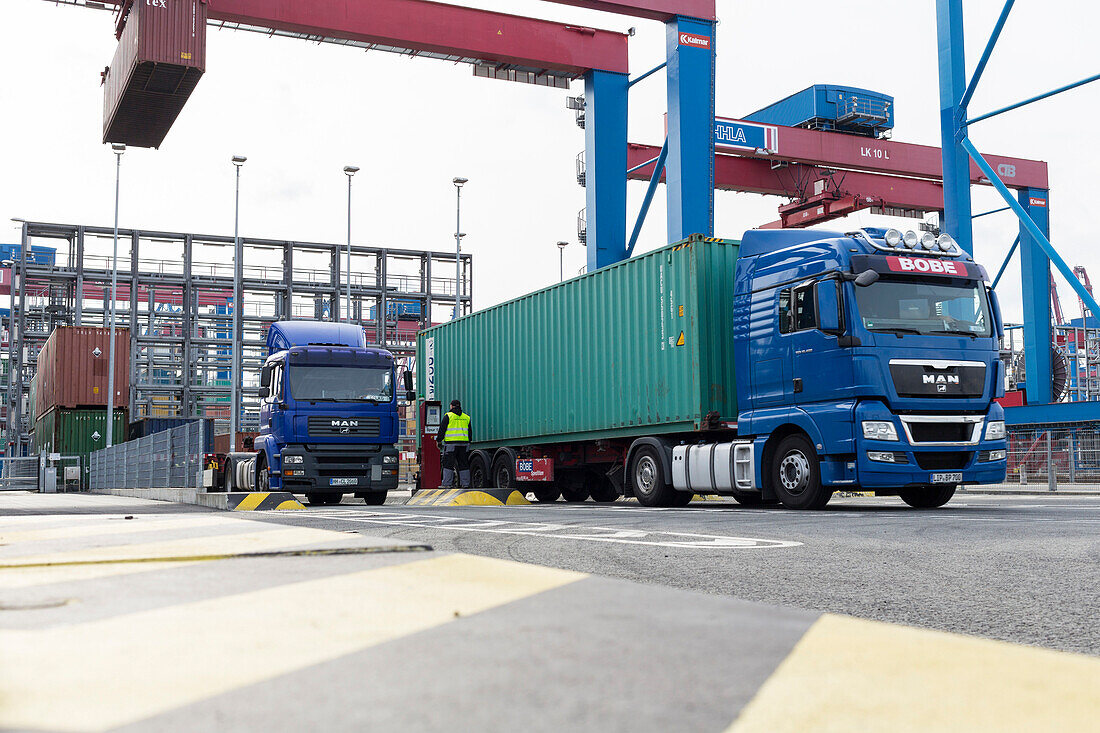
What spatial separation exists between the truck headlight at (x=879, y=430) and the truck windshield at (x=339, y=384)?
320 inches

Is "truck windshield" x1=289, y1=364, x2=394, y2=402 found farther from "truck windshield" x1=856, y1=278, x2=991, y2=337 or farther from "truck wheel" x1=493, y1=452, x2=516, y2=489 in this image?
"truck windshield" x1=856, y1=278, x2=991, y2=337

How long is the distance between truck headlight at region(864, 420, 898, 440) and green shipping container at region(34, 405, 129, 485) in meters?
30.5

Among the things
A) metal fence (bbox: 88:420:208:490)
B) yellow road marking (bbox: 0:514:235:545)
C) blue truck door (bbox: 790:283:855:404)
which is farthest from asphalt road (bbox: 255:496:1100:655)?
metal fence (bbox: 88:420:208:490)

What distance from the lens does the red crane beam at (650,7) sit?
17688 mm

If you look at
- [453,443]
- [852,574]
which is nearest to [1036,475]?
[453,443]

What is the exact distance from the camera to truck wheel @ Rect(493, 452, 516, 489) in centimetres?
1575

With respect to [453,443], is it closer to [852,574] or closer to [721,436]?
[721,436]

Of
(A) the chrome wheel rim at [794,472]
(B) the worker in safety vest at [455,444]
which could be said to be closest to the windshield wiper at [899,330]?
(A) the chrome wheel rim at [794,472]

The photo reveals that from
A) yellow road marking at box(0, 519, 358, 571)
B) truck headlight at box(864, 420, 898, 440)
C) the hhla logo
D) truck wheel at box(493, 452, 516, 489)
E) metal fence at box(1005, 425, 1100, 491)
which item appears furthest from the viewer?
the hhla logo

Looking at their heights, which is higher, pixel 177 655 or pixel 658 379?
pixel 658 379

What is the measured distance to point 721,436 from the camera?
11.9 m

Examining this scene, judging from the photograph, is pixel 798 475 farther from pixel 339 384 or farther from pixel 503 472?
pixel 339 384

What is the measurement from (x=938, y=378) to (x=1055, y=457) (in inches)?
357

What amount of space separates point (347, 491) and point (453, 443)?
189cm
